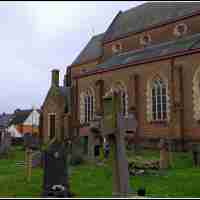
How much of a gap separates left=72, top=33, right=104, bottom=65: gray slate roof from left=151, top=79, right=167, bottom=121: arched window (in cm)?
1134

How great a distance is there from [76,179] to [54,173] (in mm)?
2650

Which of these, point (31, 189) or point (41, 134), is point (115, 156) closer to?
point (31, 189)

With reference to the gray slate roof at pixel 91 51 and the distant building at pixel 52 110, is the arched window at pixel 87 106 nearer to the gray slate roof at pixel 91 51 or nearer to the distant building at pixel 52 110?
the distant building at pixel 52 110

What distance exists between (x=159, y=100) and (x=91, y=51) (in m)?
15.6

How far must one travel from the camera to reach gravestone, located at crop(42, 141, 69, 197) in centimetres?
827

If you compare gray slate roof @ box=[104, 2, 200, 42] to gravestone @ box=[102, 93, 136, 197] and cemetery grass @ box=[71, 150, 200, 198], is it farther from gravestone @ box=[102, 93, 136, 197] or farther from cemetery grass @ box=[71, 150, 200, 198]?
gravestone @ box=[102, 93, 136, 197]

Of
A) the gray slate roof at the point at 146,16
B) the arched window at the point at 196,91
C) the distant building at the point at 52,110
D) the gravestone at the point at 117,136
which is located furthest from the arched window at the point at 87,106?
the gravestone at the point at 117,136

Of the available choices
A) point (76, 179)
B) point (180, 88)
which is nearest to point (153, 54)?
point (180, 88)

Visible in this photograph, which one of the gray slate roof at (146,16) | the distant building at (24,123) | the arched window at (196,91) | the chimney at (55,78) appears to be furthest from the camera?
the distant building at (24,123)

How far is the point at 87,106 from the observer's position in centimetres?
2884

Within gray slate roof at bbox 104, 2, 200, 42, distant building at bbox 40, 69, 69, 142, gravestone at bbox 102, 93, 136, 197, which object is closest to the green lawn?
gravestone at bbox 102, 93, 136, 197

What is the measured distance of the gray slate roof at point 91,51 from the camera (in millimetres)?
34688

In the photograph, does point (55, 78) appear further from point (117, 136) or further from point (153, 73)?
point (117, 136)

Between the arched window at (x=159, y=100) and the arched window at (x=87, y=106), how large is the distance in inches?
257
